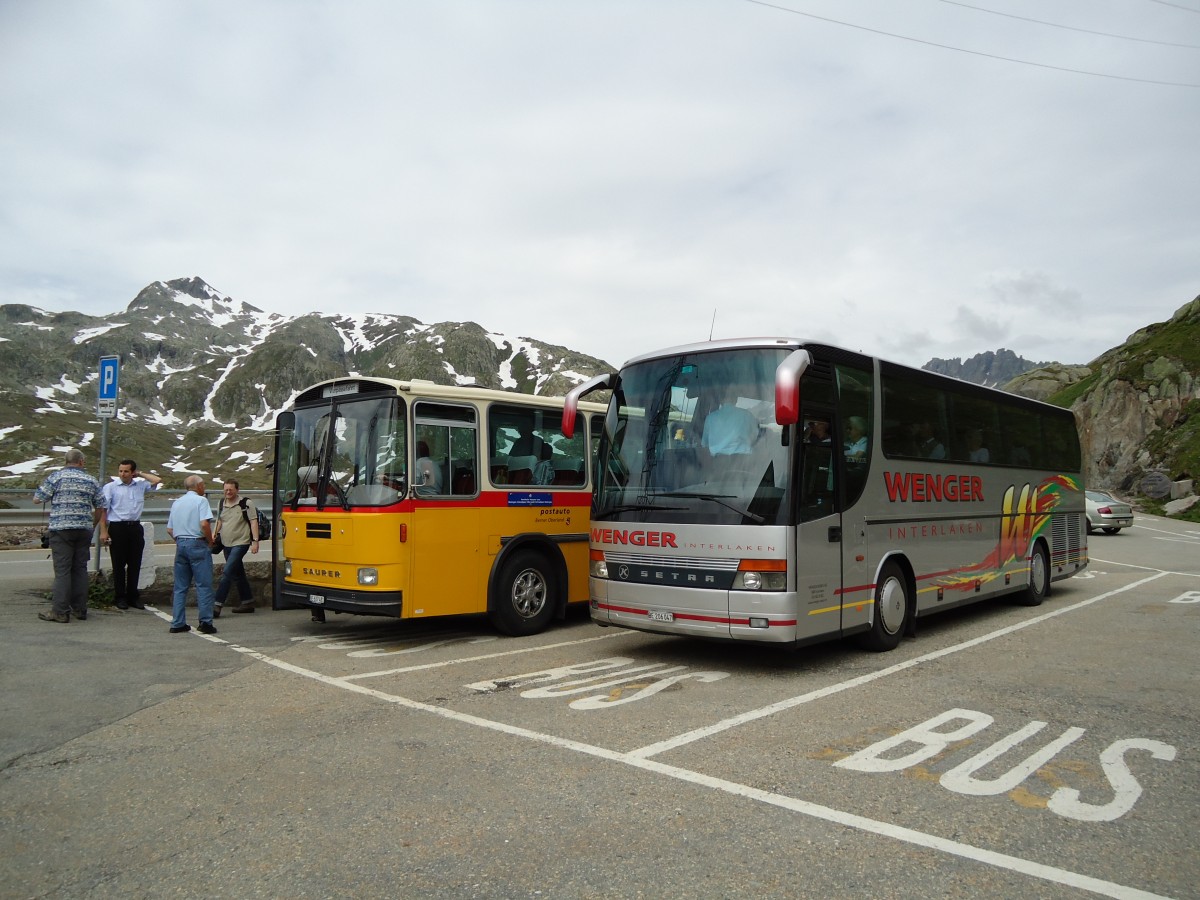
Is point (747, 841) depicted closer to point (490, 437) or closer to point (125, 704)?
point (125, 704)

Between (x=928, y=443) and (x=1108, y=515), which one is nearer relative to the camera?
(x=928, y=443)

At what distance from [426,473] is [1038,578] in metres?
9.25

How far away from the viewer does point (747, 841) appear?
406 cm

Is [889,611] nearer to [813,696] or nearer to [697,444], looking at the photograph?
[813,696]

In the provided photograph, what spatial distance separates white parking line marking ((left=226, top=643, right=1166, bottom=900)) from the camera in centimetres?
367

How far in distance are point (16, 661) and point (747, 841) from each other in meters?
7.09

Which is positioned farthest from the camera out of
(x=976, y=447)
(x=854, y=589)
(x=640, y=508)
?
(x=976, y=447)

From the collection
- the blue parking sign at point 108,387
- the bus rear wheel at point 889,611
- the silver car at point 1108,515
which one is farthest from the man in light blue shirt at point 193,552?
the silver car at point 1108,515

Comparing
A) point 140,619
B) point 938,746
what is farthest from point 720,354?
point 140,619

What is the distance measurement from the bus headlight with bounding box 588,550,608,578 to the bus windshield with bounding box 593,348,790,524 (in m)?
0.39

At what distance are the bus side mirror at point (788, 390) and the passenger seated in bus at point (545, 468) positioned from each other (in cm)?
393

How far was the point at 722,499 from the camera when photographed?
25.4 ft

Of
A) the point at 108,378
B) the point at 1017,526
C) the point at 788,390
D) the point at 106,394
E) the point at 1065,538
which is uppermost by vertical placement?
the point at 108,378

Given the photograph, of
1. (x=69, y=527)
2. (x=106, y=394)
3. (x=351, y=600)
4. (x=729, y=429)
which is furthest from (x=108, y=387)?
(x=729, y=429)
